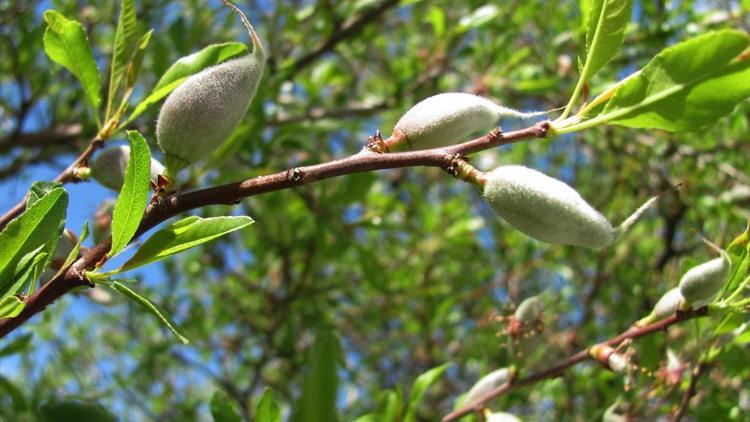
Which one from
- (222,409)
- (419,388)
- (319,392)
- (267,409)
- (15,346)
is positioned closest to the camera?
(319,392)

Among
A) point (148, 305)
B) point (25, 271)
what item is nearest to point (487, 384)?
point (148, 305)

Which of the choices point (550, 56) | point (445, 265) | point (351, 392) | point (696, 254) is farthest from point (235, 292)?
point (696, 254)

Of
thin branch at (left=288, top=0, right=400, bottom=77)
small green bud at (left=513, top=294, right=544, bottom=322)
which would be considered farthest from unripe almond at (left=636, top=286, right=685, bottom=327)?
thin branch at (left=288, top=0, right=400, bottom=77)

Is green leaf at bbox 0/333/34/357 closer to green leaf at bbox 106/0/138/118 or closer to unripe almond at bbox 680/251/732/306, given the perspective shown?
green leaf at bbox 106/0/138/118

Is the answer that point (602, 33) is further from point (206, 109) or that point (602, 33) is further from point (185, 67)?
point (185, 67)

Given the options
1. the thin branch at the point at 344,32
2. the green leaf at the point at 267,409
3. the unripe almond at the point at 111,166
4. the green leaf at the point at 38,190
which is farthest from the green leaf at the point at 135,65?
the thin branch at the point at 344,32

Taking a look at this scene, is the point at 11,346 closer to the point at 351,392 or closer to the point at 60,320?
the point at 351,392

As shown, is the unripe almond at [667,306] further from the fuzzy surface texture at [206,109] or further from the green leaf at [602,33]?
the fuzzy surface texture at [206,109]
